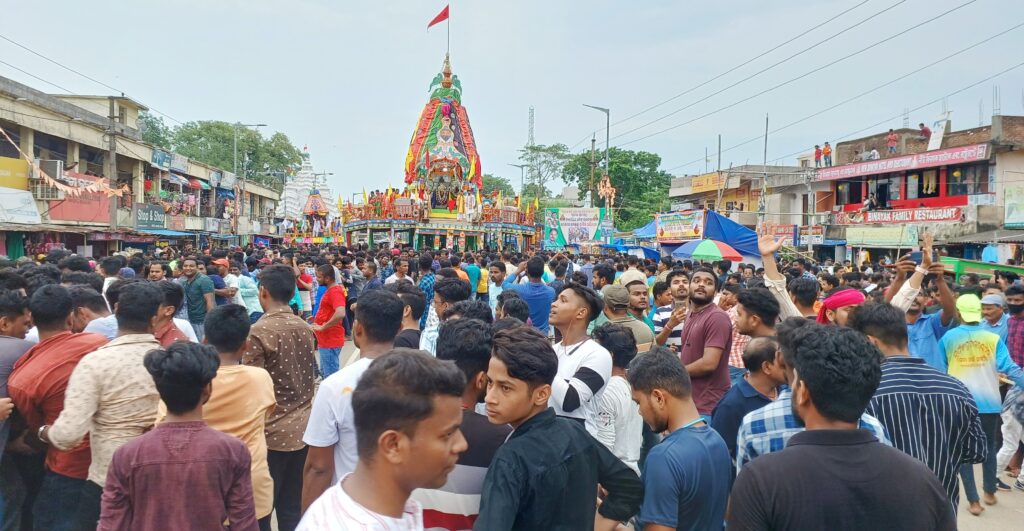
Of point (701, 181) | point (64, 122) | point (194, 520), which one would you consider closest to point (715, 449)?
point (194, 520)

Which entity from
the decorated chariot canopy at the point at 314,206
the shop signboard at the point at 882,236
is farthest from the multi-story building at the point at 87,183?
the shop signboard at the point at 882,236

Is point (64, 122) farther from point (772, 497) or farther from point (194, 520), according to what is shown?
point (772, 497)

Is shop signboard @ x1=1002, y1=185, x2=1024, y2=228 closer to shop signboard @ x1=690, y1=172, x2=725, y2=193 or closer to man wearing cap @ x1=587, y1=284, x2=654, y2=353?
shop signboard @ x1=690, y1=172, x2=725, y2=193

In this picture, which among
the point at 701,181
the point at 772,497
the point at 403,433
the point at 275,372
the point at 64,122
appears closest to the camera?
the point at 403,433

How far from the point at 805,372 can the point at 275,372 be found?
2964mm

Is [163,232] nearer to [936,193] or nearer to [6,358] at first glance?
[6,358]

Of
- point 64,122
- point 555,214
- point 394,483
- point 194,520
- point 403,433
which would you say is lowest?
point 194,520

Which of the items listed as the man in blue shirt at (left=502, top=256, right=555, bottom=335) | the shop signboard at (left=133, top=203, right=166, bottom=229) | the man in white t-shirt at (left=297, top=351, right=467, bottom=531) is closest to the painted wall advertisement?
the man in blue shirt at (left=502, top=256, right=555, bottom=335)

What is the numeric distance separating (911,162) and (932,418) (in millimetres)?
26045

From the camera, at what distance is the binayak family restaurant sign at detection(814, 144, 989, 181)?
2244 centimetres

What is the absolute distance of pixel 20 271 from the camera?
6.13 m

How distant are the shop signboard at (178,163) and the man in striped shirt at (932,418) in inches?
1317

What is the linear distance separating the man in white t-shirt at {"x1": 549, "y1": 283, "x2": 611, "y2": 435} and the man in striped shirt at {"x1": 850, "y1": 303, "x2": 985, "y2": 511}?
1.35 meters

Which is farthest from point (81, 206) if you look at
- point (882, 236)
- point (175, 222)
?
point (882, 236)
